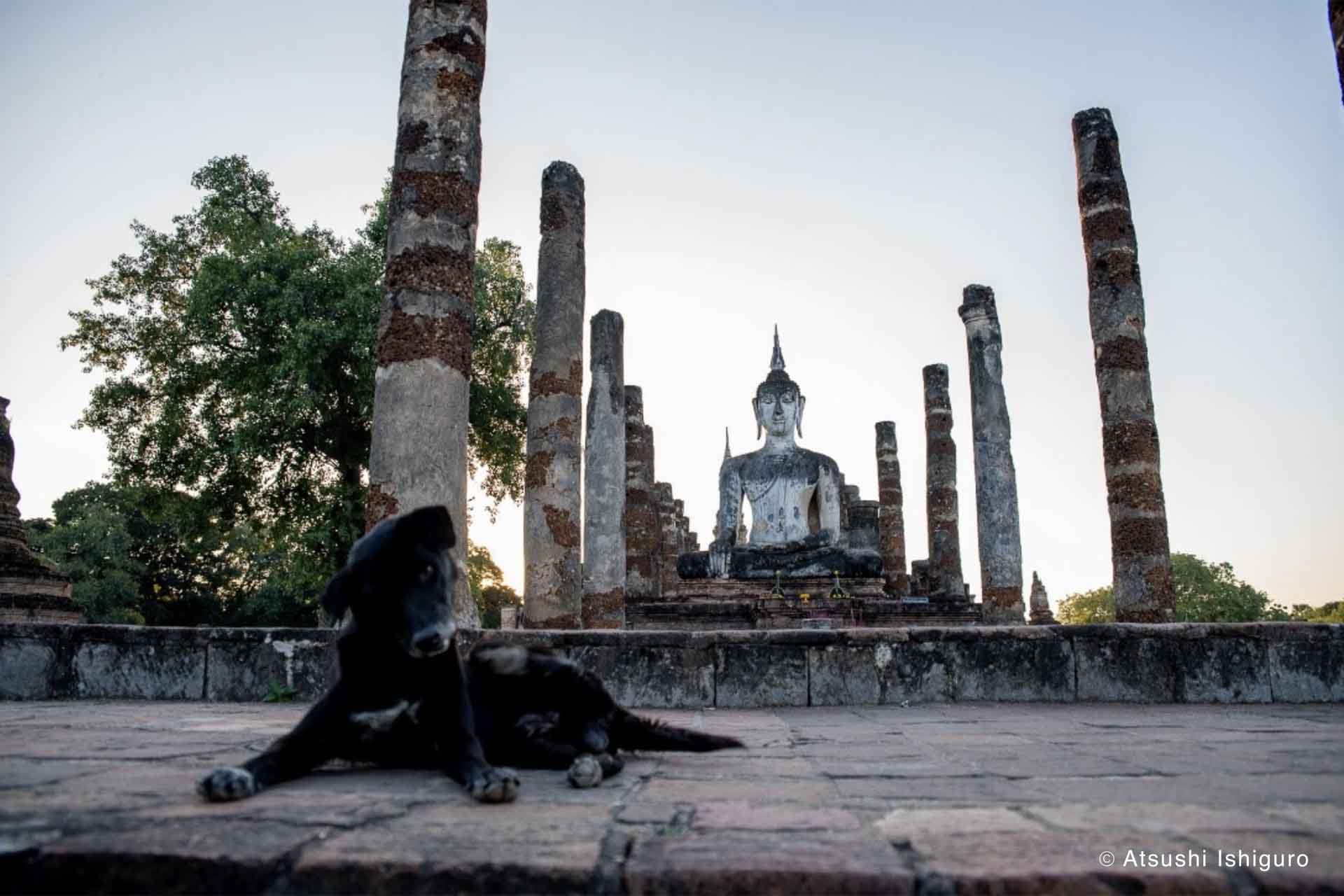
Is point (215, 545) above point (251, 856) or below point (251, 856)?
above

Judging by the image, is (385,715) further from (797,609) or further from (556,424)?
(797,609)

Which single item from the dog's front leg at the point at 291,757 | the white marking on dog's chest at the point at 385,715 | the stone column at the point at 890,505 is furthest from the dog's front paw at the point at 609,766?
the stone column at the point at 890,505

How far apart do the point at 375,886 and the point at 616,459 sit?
12999 mm

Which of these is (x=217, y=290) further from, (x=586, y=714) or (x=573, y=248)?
(x=586, y=714)

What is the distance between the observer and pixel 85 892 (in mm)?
1749

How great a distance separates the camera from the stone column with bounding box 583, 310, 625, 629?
13766 mm

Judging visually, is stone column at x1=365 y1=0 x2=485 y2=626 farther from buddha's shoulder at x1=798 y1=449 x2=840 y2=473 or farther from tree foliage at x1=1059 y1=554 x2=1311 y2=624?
tree foliage at x1=1059 y1=554 x2=1311 y2=624

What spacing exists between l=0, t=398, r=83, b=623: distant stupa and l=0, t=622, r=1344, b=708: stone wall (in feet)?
27.9

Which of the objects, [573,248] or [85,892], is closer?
[85,892]

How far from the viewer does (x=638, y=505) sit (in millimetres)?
21203

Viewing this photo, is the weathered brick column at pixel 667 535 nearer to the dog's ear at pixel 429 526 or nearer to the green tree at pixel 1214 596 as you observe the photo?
the green tree at pixel 1214 596

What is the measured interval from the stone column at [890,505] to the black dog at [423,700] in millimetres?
21062

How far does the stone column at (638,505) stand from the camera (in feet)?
66.5

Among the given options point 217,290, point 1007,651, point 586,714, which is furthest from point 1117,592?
point 217,290
